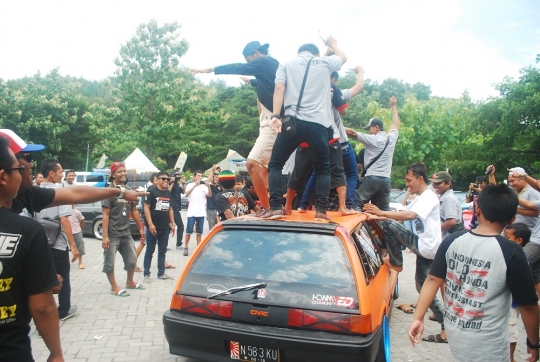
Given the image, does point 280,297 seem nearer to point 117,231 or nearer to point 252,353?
point 252,353

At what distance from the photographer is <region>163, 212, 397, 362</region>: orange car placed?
3.11 m

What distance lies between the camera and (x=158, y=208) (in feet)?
24.5

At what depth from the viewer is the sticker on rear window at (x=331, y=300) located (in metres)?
3.15

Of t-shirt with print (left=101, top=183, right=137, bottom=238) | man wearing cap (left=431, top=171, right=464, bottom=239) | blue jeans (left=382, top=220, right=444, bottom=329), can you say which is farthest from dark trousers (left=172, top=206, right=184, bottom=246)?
man wearing cap (left=431, top=171, right=464, bottom=239)

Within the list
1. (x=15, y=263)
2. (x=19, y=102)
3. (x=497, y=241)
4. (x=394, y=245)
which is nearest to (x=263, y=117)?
(x=394, y=245)

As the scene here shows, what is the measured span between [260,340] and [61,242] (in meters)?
3.15

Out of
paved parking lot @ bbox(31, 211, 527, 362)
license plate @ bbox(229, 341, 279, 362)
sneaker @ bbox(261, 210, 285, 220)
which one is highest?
sneaker @ bbox(261, 210, 285, 220)

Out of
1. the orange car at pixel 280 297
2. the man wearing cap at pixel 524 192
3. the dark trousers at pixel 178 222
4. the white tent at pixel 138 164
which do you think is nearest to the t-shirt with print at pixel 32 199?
the orange car at pixel 280 297

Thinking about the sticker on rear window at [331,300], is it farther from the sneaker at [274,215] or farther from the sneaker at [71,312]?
the sneaker at [71,312]

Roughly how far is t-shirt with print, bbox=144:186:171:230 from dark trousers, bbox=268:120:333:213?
3552 millimetres

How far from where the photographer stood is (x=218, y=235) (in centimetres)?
384

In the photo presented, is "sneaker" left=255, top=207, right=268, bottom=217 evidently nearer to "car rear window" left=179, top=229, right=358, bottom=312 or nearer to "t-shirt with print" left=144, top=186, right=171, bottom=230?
"car rear window" left=179, top=229, right=358, bottom=312

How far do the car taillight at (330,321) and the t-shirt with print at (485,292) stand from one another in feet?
2.02

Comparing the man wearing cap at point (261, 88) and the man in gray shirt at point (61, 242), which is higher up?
the man wearing cap at point (261, 88)
